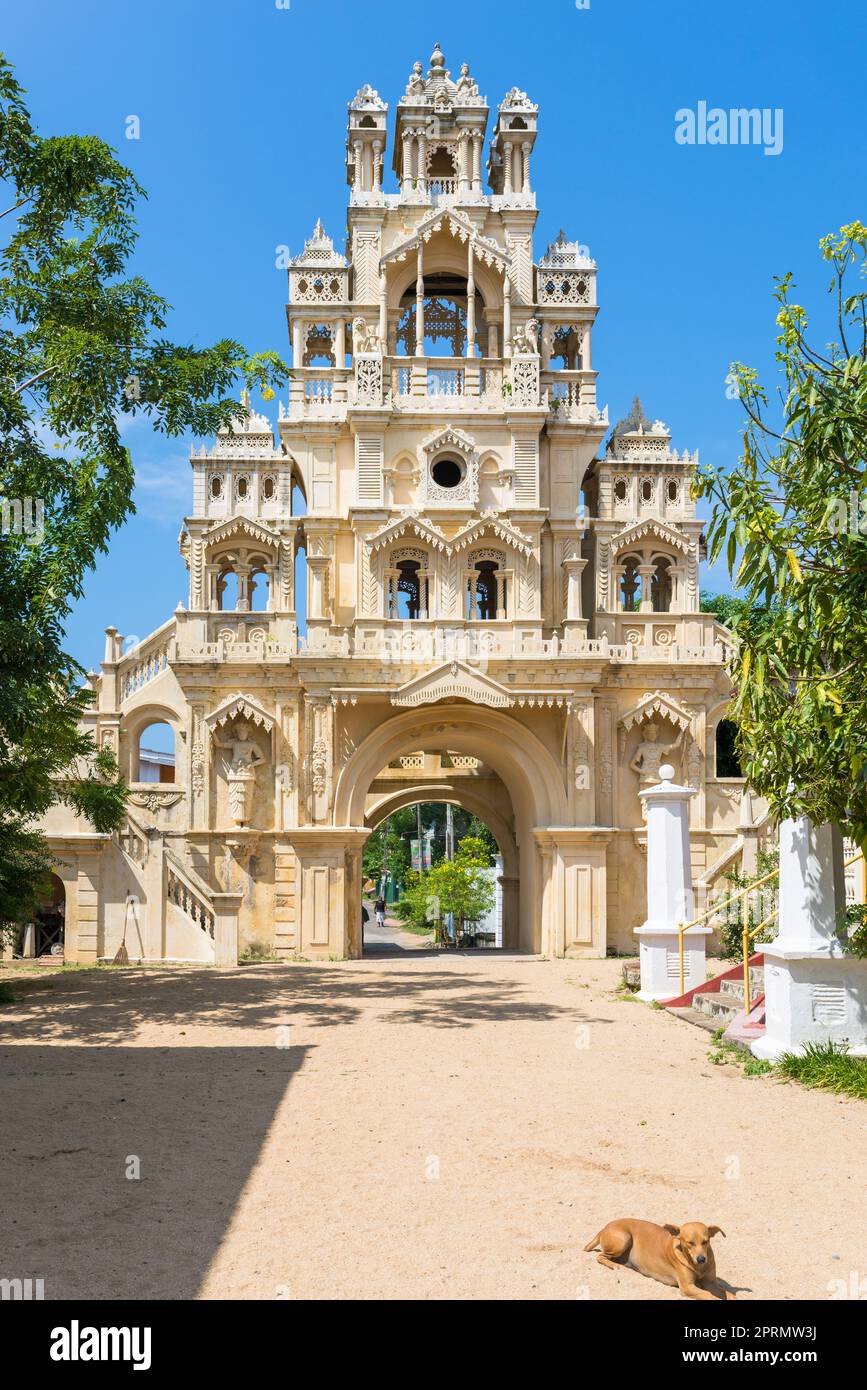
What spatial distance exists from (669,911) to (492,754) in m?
10.9

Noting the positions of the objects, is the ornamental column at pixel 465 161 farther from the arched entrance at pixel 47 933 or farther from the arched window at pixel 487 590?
the arched entrance at pixel 47 933

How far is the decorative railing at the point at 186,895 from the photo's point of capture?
970 inches

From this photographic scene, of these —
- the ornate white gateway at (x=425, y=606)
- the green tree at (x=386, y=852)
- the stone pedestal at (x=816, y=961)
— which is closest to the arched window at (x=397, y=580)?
the ornate white gateway at (x=425, y=606)

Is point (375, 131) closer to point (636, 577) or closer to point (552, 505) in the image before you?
point (552, 505)

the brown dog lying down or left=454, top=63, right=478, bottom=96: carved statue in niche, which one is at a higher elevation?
left=454, top=63, right=478, bottom=96: carved statue in niche

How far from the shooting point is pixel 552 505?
30.1 m

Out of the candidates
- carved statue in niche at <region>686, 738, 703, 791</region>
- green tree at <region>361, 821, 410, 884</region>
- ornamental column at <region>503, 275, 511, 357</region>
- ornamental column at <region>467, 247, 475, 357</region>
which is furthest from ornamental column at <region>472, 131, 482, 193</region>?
green tree at <region>361, 821, 410, 884</region>

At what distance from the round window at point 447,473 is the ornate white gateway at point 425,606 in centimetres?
8

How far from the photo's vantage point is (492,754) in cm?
2925

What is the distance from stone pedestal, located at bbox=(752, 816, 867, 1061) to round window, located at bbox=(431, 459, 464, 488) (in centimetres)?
1893

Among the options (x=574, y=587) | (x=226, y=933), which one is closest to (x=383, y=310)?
(x=574, y=587)

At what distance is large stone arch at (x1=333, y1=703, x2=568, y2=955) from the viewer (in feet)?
89.8

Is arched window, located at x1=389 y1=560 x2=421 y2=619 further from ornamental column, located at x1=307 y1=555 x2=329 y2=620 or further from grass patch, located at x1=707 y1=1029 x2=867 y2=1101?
grass patch, located at x1=707 y1=1029 x2=867 y2=1101

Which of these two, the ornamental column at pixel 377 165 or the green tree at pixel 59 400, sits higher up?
the ornamental column at pixel 377 165
